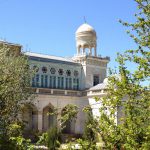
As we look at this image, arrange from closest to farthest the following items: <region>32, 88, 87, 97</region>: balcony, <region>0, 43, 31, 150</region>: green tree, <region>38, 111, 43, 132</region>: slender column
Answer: <region>0, 43, 31, 150</region>: green tree, <region>38, 111, 43, 132</region>: slender column, <region>32, 88, 87, 97</region>: balcony

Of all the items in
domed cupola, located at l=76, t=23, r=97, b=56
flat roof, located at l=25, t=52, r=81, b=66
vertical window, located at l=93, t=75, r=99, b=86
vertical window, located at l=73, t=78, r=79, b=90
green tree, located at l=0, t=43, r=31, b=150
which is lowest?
green tree, located at l=0, t=43, r=31, b=150

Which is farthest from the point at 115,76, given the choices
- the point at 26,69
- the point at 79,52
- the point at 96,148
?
the point at 79,52

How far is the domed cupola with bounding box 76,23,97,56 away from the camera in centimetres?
5306

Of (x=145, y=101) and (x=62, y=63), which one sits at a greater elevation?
(x=62, y=63)

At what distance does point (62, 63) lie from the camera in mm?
50906

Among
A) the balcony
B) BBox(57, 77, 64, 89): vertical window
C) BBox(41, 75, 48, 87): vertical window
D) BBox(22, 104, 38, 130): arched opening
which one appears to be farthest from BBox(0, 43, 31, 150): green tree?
BBox(57, 77, 64, 89): vertical window

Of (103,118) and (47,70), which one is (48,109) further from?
(103,118)

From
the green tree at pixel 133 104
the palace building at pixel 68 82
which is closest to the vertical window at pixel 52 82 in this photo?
the palace building at pixel 68 82

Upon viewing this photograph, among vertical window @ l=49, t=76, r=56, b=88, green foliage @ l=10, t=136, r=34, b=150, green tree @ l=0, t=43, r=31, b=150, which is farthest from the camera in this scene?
vertical window @ l=49, t=76, r=56, b=88

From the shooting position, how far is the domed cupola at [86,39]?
5306 cm

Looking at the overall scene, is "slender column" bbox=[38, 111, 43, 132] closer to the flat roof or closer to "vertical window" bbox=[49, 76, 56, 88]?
"vertical window" bbox=[49, 76, 56, 88]

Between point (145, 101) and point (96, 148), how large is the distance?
1876mm

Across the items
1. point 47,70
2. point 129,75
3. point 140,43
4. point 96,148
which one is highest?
point 47,70

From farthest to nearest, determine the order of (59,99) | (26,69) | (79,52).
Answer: (79,52) → (59,99) → (26,69)
